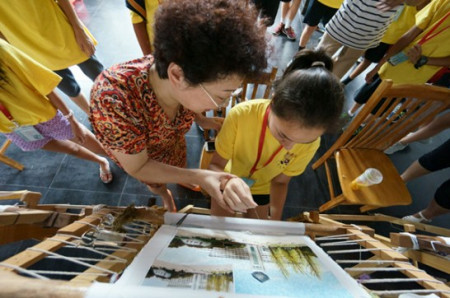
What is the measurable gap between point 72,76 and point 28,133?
681 millimetres

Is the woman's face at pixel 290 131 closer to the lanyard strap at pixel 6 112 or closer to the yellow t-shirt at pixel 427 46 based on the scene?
the lanyard strap at pixel 6 112

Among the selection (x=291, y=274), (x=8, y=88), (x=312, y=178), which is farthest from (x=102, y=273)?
(x=312, y=178)

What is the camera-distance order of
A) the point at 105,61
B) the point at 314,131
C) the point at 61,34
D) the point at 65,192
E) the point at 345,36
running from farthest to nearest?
1. the point at 105,61
2. the point at 65,192
3. the point at 345,36
4. the point at 61,34
5. the point at 314,131

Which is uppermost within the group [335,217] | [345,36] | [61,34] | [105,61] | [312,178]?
[105,61]

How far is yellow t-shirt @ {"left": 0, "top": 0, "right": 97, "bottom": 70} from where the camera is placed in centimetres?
117

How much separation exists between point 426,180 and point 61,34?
3.19 metres

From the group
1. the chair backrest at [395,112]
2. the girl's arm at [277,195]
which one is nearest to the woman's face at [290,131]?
the girl's arm at [277,195]

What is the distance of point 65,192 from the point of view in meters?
1.81

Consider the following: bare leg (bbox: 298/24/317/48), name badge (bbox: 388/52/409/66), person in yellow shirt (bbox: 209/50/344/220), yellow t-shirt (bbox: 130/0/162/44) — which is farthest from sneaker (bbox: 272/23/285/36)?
person in yellow shirt (bbox: 209/50/344/220)

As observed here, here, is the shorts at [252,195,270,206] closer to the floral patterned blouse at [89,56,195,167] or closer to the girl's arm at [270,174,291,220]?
the girl's arm at [270,174,291,220]

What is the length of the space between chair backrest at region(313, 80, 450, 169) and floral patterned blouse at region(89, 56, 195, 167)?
1200 millimetres

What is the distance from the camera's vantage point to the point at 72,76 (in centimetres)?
168

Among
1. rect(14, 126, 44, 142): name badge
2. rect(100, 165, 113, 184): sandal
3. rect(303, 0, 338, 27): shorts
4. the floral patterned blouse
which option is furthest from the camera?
rect(303, 0, 338, 27): shorts

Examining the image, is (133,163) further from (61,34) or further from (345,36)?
(345,36)
